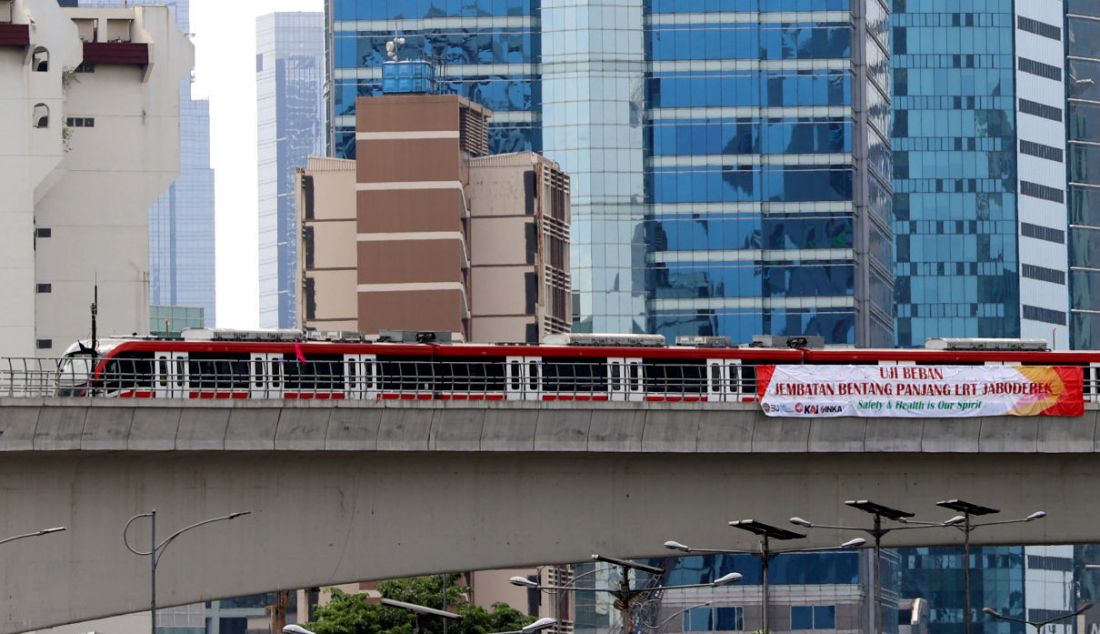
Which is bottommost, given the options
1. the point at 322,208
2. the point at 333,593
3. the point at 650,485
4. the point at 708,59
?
the point at 333,593

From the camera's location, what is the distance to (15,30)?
137000 mm

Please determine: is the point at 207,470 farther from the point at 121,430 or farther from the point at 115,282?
the point at 115,282

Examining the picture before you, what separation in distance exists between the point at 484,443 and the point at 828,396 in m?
9.22

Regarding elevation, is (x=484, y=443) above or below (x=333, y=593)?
above

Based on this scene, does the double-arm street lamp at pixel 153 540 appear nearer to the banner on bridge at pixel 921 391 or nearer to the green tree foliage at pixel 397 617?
the banner on bridge at pixel 921 391

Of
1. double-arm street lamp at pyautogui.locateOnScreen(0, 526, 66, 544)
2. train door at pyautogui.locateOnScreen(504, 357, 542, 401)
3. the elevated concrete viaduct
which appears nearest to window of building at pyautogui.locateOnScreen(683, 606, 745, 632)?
train door at pyautogui.locateOnScreen(504, 357, 542, 401)

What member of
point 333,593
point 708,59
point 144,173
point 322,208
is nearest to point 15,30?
point 144,173

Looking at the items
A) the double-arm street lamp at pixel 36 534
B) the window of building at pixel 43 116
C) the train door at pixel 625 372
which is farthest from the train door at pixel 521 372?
the window of building at pixel 43 116

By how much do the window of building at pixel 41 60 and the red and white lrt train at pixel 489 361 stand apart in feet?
199

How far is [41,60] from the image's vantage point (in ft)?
462

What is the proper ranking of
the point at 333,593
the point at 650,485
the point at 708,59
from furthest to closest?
the point at 708,59, the point at 333,593, the point at 650,485

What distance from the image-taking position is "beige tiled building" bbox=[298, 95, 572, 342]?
15162cm

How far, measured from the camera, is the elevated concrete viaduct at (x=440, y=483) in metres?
61.2

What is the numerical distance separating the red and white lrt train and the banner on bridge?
9.48m
